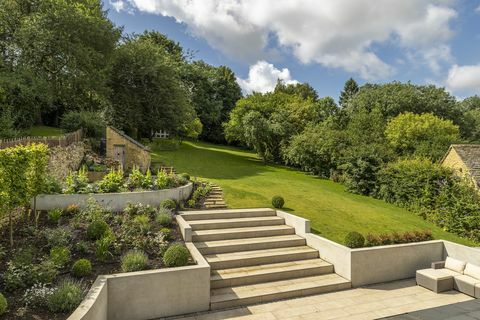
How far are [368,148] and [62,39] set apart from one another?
21.3 metres

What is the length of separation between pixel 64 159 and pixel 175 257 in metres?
8.52

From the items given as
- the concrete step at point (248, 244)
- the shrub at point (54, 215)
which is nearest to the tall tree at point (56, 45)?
the shrub at point (54, 215)

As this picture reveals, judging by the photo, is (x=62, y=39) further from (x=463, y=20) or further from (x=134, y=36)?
(x=463, y=20)

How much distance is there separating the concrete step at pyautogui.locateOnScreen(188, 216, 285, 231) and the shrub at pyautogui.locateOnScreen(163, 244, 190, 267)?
9.04 feet

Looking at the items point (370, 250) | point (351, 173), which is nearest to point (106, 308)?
point (370, 250)

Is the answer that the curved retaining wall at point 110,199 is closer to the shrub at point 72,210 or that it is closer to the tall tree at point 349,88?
the shrub at point 72,210

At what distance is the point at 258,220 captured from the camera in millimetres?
11836

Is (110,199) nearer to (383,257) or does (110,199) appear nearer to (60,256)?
(60,256)

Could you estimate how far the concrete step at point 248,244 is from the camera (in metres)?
9.73

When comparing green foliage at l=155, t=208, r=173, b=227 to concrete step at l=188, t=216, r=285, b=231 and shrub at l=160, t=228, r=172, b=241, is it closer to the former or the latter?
shrub at l=160, t=228, r=172, b=241

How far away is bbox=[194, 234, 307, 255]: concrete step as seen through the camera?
9734 mm

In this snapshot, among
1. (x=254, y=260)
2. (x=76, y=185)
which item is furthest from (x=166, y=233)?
(x=76, y=185)

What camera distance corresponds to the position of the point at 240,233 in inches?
423

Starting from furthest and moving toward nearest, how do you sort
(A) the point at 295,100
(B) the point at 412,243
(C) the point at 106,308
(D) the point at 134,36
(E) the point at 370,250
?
(A) the point at 295,100 → (D) the point at 134,36 → (B) the point at 412,243 → (E) the point at 370,250 → (C) the point at 106,308
